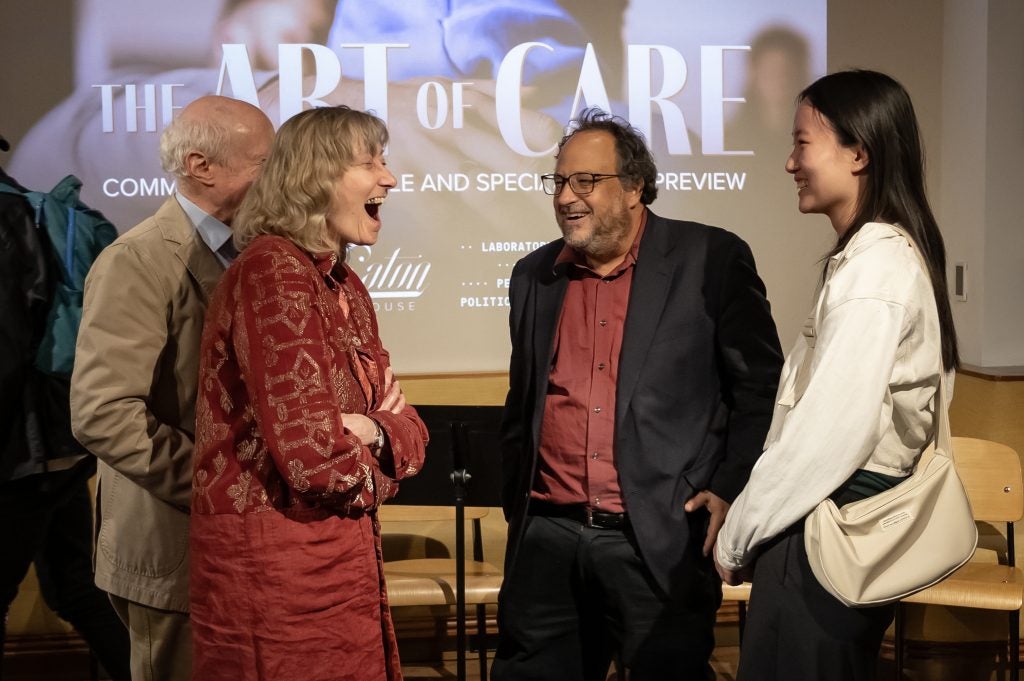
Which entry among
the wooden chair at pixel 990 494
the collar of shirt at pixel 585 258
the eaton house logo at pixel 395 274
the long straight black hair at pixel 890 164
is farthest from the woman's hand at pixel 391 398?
the wooden chair at pixel 990 494

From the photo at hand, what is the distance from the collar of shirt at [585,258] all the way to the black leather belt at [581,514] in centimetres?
56

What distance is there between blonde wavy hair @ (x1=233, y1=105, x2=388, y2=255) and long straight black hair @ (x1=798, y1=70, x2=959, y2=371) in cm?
88

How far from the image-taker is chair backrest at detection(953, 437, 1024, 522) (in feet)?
12.6

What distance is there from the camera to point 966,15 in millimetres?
4176

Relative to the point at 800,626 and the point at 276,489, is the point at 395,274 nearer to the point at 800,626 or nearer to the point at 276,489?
the point at 276,489

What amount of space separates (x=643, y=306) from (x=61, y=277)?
58.6 inches

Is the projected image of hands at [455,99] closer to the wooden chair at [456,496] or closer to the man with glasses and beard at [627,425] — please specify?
the wooden chair at [456,496]

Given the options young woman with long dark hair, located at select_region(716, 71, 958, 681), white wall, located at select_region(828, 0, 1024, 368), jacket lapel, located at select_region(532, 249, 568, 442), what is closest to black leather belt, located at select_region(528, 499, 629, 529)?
jacket lapel, located at select_region(532, 249, 568, 442)

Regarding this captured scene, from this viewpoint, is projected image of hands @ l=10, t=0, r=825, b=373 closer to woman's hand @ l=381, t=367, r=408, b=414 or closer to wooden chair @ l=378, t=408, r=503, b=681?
wooden chair @ l=378, t=408, r=503, b=681

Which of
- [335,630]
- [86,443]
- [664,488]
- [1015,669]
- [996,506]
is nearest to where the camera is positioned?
[335,630]

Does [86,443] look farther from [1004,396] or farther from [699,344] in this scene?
[1004,396]

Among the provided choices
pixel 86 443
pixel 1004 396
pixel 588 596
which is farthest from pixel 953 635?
pixel 86 443

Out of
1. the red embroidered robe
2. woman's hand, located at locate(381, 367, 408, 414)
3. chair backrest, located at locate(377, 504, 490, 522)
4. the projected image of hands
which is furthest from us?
the projected image of hands

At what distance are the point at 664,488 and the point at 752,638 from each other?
52 cm
